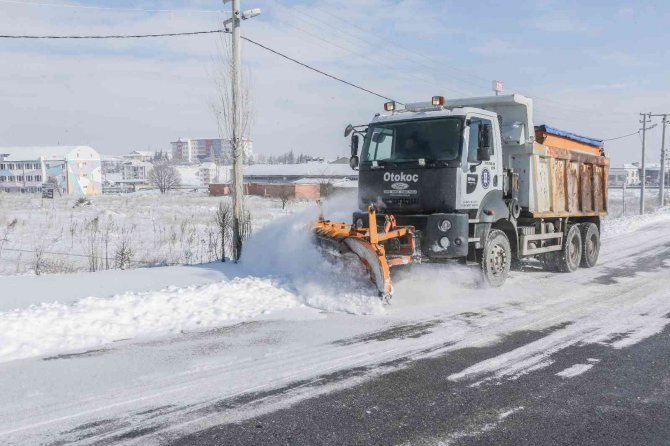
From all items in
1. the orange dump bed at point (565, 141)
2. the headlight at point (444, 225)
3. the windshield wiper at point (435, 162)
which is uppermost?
the orange dump bed at point (565, 141)

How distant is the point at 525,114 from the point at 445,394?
6.72 metres

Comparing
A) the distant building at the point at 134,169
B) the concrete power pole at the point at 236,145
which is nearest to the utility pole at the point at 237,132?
the concrete power pole at the point at 236,145

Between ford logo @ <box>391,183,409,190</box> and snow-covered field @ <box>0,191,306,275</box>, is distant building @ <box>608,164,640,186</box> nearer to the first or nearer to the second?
snow-covered field @ <box>0,191,306,275</box>

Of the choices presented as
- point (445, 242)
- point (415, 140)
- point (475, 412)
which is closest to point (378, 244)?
point (445, 242)

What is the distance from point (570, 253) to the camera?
11688mm

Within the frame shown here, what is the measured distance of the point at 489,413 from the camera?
421cm

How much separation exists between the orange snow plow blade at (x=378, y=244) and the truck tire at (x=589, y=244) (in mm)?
5631

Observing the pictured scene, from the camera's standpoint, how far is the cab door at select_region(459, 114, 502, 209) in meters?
8.45

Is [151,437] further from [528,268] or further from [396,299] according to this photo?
[528,268]

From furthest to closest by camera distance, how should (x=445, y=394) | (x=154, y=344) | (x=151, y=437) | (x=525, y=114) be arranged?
(x=525, y=114) < (x=154, y=344) < (x=445, y=394) < (x=151, y=437)

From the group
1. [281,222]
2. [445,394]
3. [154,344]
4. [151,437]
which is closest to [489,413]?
[445,394]

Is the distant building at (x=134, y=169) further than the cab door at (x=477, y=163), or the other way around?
the distant building at (x=134, y=169)

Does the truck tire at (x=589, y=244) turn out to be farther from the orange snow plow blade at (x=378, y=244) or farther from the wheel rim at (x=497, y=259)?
the orange snow plow blade at (x=378, y=244)

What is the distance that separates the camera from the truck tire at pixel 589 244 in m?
12.2
